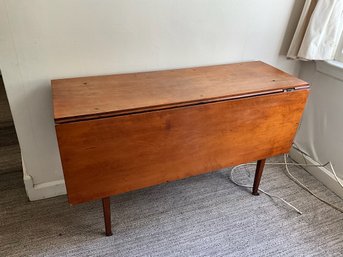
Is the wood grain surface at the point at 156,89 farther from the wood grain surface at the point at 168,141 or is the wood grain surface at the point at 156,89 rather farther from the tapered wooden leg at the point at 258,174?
the tapered wooden leg at the point at 258,174

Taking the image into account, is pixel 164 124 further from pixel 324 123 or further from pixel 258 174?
pixel 324 123

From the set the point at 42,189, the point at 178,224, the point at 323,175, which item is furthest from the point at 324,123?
the point at 42,189

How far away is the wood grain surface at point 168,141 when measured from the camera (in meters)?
1.01

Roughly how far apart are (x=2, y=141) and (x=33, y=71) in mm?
951

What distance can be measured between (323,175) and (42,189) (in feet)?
5.46

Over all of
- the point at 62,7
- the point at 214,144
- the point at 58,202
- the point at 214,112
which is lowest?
the point at 58,202

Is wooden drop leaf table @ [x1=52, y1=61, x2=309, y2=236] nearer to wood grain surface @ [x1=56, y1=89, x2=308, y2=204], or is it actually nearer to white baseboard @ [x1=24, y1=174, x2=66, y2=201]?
wood grain surface @ [x1=56, y1=89, x2=308, y2=204]

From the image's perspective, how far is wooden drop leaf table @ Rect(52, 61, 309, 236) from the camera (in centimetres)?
101

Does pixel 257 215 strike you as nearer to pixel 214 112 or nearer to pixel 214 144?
pixel 214 144

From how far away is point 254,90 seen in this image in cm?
122

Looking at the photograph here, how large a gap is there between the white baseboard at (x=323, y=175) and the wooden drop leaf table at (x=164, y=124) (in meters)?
0.51

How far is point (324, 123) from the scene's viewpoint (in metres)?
1.72

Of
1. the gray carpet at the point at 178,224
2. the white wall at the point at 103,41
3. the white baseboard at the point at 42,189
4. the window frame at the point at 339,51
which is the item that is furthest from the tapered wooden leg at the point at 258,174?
the white baseboard at the point at 42,189

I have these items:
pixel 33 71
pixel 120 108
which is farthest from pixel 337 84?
pixel 33 71
